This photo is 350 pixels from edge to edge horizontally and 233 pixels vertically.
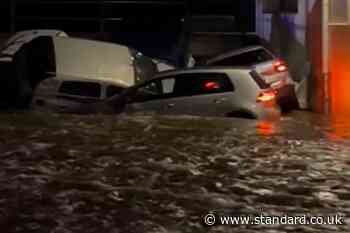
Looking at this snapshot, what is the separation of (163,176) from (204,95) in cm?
732

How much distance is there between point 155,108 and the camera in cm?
1529

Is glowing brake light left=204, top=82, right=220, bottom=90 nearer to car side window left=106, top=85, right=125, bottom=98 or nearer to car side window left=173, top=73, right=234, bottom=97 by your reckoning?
car side window left=173, top=73, right=234, bottom=97

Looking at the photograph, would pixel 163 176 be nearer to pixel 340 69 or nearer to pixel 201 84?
pixel 201 84

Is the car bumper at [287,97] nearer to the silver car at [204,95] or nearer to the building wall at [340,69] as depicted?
the building wall at [340,69]

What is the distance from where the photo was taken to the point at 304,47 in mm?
20812

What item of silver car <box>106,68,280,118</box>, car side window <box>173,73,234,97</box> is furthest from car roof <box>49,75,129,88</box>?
car side window <box>173,73,234,97</box>

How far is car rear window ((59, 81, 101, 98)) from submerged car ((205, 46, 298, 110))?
359 centimetres

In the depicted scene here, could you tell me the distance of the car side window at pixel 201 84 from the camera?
49.5 feet

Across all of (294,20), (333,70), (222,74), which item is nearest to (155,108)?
(222,74)

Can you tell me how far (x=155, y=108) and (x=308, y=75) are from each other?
632 centimetres

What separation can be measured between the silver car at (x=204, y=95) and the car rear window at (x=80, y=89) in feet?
3.74

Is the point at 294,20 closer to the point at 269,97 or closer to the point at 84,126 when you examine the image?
the point at 269,97

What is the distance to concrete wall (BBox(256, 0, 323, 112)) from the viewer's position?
19.9m

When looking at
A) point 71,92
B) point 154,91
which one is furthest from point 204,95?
point 71,92
